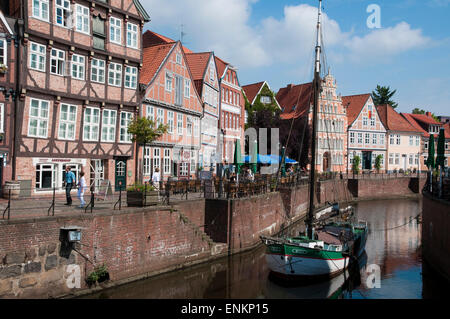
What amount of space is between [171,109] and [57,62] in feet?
30.9

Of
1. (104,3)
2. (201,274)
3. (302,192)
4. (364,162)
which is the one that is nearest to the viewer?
(201,274)

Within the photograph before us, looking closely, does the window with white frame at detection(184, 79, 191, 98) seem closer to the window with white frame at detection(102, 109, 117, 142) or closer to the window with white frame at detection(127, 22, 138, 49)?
the window with white frame at detection(127, 22, 138, 49)

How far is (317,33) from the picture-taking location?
21625mm

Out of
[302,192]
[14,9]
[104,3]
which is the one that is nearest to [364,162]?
[302,192]

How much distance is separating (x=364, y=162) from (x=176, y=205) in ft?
161

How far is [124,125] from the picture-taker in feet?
79.8

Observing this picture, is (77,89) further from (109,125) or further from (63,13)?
(63,13)

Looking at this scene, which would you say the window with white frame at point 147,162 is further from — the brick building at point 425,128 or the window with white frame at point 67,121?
the brick building at point 425,128

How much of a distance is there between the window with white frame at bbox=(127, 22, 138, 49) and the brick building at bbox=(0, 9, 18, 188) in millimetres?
6997

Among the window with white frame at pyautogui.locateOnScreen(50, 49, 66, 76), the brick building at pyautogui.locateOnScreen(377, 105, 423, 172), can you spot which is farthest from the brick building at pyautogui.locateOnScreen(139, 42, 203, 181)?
the brick building at pyautogui.locateOnScreen(377, 105, 423, 172)

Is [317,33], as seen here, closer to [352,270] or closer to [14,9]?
[352,270]

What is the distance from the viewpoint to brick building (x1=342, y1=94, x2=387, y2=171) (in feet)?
197

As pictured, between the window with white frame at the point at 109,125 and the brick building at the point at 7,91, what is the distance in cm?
525
